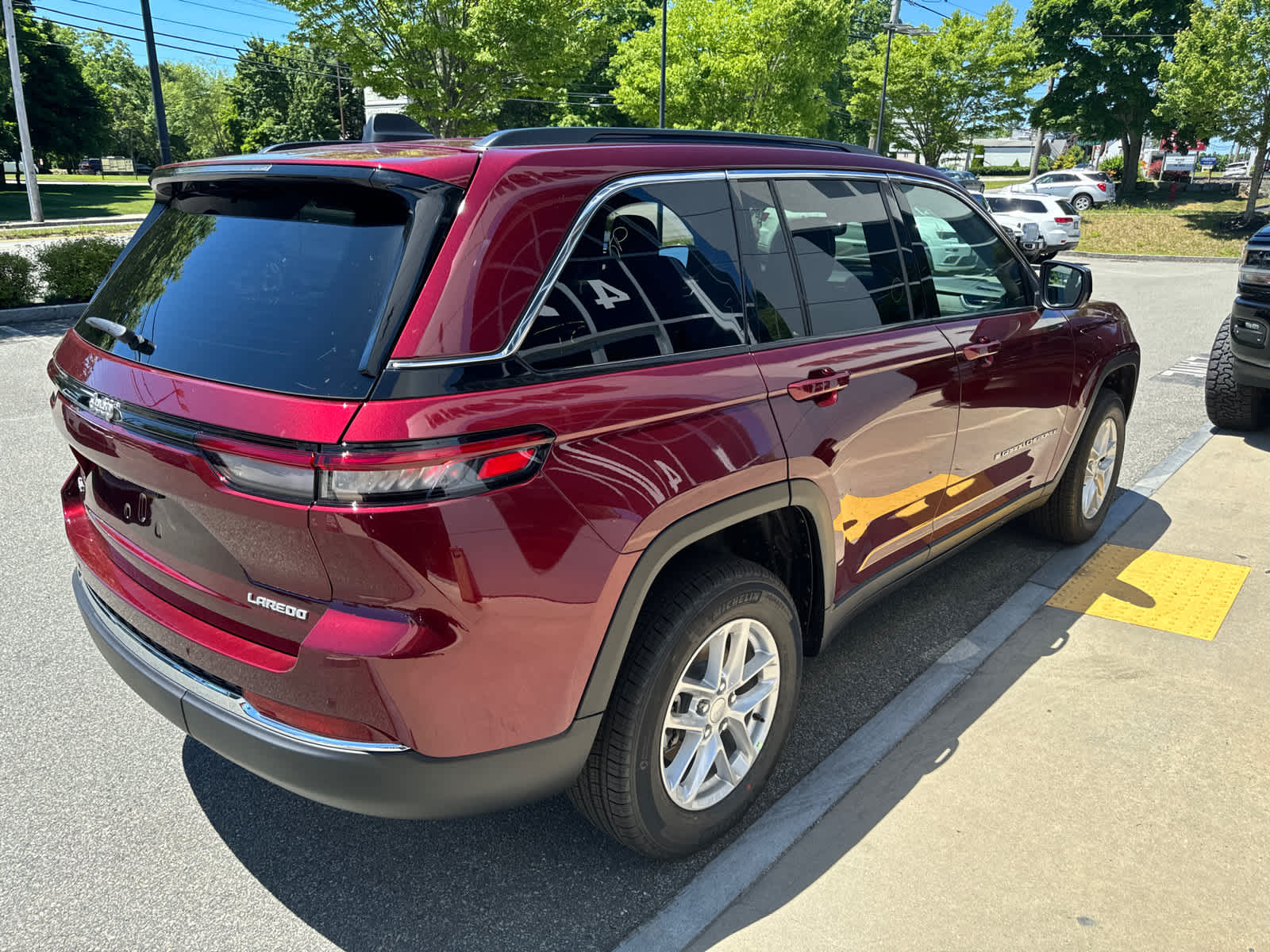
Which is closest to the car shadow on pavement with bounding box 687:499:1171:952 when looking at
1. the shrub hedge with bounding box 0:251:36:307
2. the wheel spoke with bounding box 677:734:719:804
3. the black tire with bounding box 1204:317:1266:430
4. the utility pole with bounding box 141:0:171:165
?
the wheel spoke with bounding box 677:734:719:804

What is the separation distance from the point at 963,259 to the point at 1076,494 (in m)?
1.58

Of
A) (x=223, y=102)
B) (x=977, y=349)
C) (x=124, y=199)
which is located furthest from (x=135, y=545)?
(x=223, y=102)

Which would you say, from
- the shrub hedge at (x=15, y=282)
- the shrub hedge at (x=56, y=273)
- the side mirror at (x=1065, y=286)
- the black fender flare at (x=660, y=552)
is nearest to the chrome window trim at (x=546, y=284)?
the black fender flare at (x=660, y=552)

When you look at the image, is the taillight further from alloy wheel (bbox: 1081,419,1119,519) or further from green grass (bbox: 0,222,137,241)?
green grass (bbox: 0,222,137,241)

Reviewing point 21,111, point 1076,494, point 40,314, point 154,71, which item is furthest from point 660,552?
point 21,111

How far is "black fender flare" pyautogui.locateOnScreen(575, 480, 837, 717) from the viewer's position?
2.14m

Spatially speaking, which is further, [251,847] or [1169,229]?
[1169,229]

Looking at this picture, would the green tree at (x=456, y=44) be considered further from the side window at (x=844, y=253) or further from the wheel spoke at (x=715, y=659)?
the wheel spoke at (x=715, y=659)

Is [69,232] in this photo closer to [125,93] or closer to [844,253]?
[844,253]

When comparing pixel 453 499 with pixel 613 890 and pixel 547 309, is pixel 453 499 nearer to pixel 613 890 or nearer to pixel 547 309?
pixel 547 309

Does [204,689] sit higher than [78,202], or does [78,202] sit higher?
[78,202]

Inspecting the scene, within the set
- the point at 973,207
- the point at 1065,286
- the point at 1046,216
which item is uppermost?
the point at 973,207

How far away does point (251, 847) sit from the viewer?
8.55ft

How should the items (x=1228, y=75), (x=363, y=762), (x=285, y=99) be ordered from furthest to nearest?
(x=285, y=99)
(x=1228, y=75)
(x=363, y=762)
